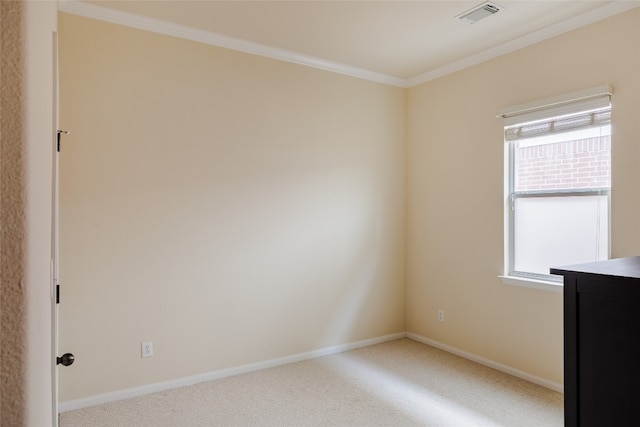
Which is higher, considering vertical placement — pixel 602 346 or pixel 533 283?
pixel 602 346

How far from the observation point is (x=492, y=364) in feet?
11.7

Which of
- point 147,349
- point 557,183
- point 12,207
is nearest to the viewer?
point 12,207

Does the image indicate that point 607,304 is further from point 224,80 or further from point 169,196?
point 224,80

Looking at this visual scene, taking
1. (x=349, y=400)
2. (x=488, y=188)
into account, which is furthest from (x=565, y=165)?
(x=349, y=400)

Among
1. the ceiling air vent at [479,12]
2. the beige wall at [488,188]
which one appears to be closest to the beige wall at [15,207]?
the ceiling air vent at [479,12]

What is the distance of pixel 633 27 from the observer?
8.80 ft

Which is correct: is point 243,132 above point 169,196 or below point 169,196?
above

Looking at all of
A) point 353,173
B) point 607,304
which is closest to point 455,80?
point 353,173

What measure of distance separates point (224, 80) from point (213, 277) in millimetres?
1557

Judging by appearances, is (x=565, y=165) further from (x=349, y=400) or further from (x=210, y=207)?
(x=210, y=207)

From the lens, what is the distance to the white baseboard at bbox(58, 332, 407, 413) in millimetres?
2838

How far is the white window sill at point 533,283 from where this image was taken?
3.08m

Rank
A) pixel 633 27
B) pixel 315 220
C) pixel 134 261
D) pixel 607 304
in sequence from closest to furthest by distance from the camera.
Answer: pixel 607 304, pixel 633 27, pixel 134 261, pixel 315 220

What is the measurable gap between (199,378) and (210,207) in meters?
1.31
